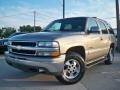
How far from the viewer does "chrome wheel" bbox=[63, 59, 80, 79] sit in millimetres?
6453

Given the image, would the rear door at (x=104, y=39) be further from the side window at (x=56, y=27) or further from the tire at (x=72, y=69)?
the tire at (x=72, y=69)

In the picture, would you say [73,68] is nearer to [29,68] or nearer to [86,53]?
[86,53]

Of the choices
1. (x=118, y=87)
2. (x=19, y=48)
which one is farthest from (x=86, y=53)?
(x=19, y=48)

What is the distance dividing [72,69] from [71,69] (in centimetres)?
3

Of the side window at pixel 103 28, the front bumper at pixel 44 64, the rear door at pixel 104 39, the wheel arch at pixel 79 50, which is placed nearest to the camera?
the front bumper at pixel 44 64


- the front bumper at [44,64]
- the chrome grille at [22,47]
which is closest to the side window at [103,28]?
the front bumper at [44,64]

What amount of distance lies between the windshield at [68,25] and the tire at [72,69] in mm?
991

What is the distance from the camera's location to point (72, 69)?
659 centimetres

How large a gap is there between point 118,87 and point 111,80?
79 cm

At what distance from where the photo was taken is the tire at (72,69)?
20.9 feet

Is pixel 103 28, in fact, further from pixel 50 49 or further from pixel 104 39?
pixel 50 49

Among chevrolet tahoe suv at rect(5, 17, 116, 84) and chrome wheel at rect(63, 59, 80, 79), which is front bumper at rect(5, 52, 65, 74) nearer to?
chevrolet tahoe suv at rect(5, 17, 116, 84)

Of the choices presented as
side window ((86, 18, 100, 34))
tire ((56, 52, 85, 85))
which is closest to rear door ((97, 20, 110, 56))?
side window ((86, 18, 100, 34))

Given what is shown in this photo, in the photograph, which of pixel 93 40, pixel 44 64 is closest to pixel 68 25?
pixel 93 40
